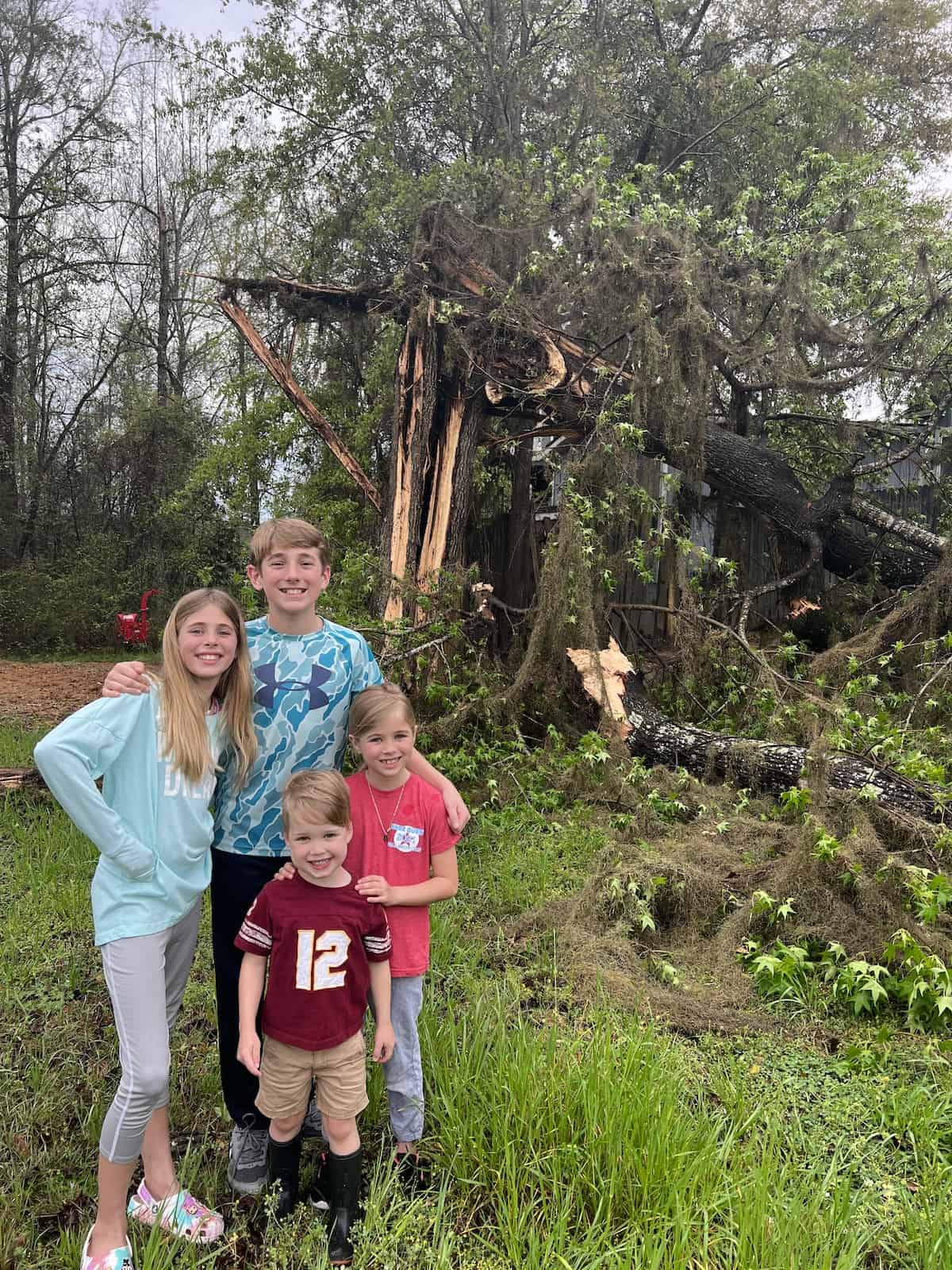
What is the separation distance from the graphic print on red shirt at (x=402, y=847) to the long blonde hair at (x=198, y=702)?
1.18 feet

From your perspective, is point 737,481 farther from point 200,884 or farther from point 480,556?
point 200,884

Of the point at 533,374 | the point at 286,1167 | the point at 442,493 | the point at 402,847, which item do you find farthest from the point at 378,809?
the point at 533,374

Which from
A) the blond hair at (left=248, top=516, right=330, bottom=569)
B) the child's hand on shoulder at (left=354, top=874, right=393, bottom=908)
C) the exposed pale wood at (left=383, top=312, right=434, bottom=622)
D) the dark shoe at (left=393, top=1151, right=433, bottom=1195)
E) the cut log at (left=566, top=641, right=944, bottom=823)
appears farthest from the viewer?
the exposed pale wood at (left=383, top=312, right=434, bottom=622)

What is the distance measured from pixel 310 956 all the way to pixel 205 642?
0.85 m

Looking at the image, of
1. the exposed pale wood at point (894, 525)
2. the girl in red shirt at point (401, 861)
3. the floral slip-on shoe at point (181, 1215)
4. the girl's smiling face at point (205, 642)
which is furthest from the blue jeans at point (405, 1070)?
the exposed pale wood at point (894, 525)

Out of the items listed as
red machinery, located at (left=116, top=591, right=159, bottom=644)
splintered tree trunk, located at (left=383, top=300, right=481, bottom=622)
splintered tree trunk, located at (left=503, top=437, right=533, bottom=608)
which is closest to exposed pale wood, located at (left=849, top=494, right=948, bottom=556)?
splintered tree trunk, located at (left=503, top=437, right=533, bottom=608)

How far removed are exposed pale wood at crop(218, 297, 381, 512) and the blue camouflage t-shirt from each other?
6.52m

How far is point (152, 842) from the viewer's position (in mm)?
2164

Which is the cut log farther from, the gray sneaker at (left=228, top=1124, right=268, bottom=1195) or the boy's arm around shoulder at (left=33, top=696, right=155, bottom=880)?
the boy's arm around shoulder at (left=33, top=696, right=155, bottom=880)

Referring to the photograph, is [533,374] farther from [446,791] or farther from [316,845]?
[316,845]

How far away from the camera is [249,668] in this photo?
2.39 m

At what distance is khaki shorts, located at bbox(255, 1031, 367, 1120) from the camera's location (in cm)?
216

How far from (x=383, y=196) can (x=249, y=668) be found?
10.2m

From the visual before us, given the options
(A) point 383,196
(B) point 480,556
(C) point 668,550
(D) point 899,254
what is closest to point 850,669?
(C) point 668,550
